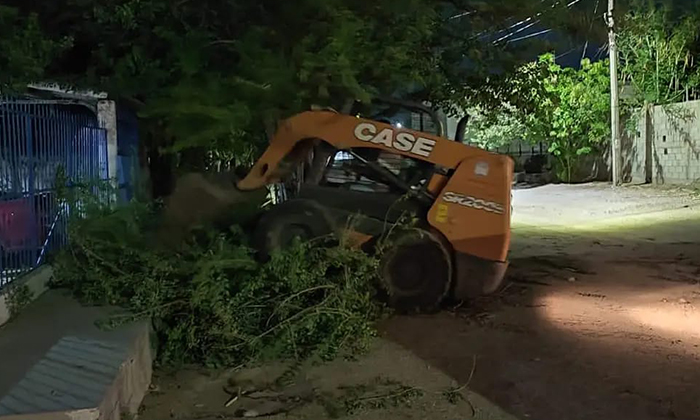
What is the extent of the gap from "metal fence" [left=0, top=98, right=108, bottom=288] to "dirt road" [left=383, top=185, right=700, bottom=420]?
3.22 metres

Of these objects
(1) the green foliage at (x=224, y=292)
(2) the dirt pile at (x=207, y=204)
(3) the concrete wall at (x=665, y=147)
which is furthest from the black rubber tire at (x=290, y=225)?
(3) the concrete wall at (x=665, y=147)

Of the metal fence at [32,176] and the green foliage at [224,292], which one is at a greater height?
the metal fence at [32,176]

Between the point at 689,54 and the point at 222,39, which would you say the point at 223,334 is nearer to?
the point at 222,39

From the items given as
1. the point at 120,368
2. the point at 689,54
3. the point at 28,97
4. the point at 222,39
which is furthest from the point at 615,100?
the point at 120,368

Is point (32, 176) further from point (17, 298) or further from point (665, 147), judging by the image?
point (665, 147)

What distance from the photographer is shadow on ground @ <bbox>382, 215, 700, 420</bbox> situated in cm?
487

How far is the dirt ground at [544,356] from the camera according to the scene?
4.80 meters

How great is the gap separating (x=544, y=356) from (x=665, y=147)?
62.4 feet

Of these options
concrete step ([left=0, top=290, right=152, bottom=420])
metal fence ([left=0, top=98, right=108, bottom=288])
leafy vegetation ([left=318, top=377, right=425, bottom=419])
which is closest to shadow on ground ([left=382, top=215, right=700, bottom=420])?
leafy vegetation ([left=318, top=377, right=425, bottom=419])

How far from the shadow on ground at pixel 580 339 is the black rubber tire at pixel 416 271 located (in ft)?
0.70

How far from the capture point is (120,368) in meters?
4.27

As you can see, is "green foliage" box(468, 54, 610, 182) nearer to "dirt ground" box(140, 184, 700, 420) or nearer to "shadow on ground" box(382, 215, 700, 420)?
"shadow on ground" box(382, 215, 700, 420)

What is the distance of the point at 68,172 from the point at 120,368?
4124mm

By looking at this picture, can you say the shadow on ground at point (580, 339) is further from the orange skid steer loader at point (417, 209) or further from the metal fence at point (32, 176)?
the metal fence at point (32, 176)
